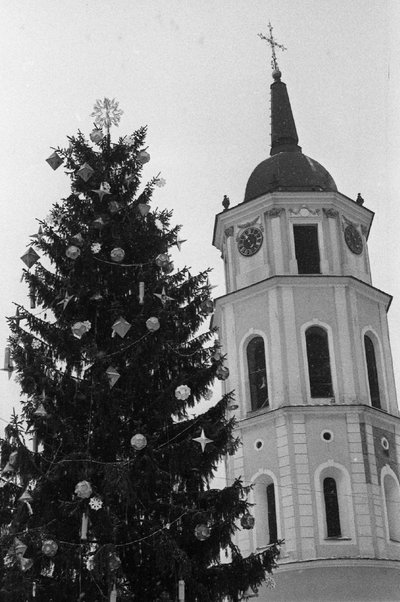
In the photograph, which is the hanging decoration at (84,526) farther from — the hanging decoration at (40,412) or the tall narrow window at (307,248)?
the tall narrow window at (307,248)

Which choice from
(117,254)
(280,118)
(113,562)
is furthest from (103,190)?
(280,118)

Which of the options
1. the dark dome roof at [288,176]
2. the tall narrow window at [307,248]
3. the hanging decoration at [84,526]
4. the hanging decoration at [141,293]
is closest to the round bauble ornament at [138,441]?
the hanging decoration at [84,526]

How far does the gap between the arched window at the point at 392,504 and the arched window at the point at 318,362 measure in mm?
2865

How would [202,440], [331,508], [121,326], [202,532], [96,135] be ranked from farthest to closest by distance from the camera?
[331,508] → [96,135] → [121,326] → [202,440] → [202,532]

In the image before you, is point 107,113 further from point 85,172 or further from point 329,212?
point 329,212

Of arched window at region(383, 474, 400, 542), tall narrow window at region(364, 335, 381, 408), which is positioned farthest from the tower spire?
arched window at region(383, 474, 400, 542)

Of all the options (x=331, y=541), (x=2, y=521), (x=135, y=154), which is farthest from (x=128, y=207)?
(x=331, y=541)

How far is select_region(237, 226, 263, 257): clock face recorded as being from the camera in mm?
31547

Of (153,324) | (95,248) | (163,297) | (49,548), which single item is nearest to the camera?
(49,548)

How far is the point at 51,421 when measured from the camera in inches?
547

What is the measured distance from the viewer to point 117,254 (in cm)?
1503

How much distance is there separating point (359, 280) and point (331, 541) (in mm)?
8056

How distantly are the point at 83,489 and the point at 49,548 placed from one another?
841mm

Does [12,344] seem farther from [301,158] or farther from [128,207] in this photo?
[301,158]
